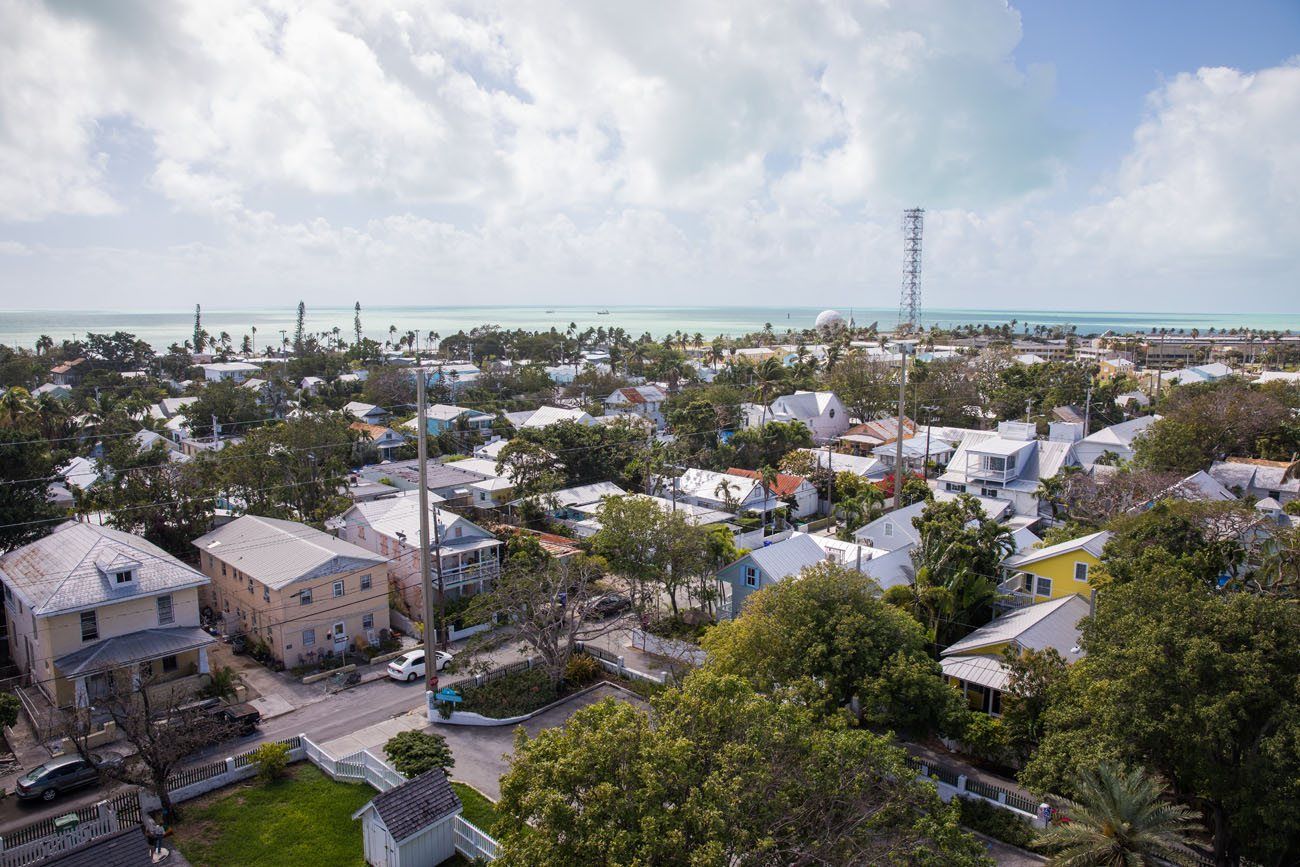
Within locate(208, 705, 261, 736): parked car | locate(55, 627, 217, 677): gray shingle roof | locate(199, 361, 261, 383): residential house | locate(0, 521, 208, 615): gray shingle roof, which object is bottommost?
locate(208, 705, 261, 736): parked car

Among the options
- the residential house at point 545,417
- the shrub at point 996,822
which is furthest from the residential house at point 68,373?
the shrub at point 996,822

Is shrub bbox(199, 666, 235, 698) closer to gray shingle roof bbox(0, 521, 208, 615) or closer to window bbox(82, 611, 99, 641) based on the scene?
gray shingle roof bbox(0, 521, 208, 615)

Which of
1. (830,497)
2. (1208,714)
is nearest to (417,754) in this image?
(1208,714)

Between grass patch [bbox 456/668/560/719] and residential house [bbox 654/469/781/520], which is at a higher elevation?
residential house [bbox 654/469/781/520]

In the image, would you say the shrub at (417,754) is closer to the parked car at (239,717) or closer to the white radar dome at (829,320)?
the parked car at (239,717)

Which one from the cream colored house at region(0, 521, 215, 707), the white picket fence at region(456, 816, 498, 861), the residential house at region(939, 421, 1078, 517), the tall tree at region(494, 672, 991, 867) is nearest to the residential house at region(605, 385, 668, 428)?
the residential house at region(939, 421, 1078, 517)

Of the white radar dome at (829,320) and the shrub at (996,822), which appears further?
the white radar dome at (829,320)

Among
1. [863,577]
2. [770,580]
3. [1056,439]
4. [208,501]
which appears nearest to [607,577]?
[770,580]
